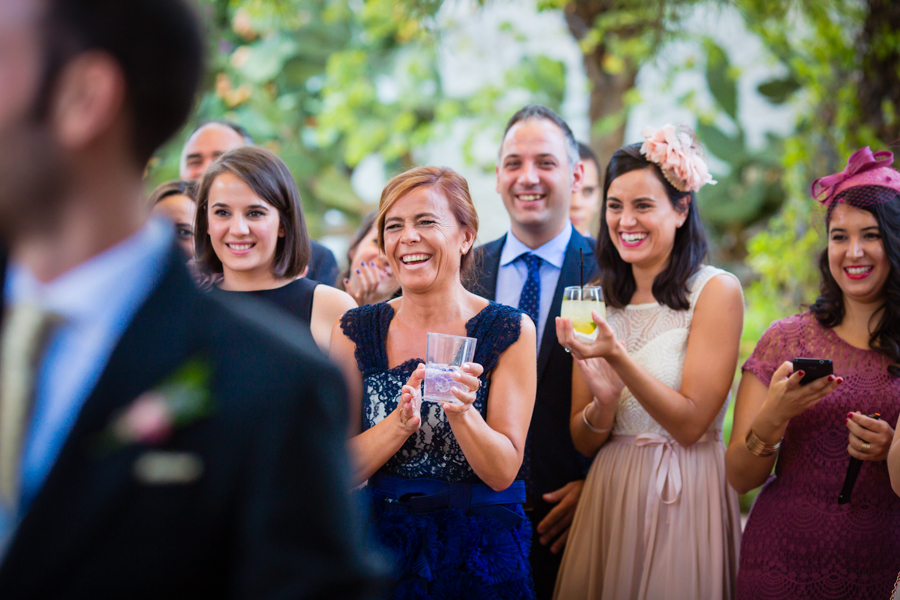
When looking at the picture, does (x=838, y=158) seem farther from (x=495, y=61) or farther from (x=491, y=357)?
(x=495, y=61)

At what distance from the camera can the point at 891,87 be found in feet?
16.9

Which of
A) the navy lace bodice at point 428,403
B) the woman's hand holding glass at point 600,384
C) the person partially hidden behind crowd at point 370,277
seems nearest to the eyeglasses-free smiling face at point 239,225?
the person partially hidden behind crowd at point 370,277

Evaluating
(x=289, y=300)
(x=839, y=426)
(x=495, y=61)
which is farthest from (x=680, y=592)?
(x=495, y=61)

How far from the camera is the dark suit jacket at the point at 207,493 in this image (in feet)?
→ 2.65

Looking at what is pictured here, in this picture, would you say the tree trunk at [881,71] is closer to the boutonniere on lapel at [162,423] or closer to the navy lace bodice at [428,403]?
the navy lace bodice at [428,403]

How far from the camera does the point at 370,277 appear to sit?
3.45 meters

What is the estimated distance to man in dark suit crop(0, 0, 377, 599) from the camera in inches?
32.4

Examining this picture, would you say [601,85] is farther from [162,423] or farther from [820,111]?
[162,423]

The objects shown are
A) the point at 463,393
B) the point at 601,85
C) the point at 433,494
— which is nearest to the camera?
the point at 463,393

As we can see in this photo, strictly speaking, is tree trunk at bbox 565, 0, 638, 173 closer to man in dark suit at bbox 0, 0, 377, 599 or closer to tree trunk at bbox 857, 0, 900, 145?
tree trunk at bbox 857, 0, 900, 145

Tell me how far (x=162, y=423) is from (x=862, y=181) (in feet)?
8.44

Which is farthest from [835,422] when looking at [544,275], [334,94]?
[334,94]

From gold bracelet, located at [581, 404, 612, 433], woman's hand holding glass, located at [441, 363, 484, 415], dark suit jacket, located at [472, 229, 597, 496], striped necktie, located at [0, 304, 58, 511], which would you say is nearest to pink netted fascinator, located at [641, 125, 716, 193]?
dark suit jacket, located at [472, 229, 597, 496]

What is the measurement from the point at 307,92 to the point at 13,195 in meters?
10.7
